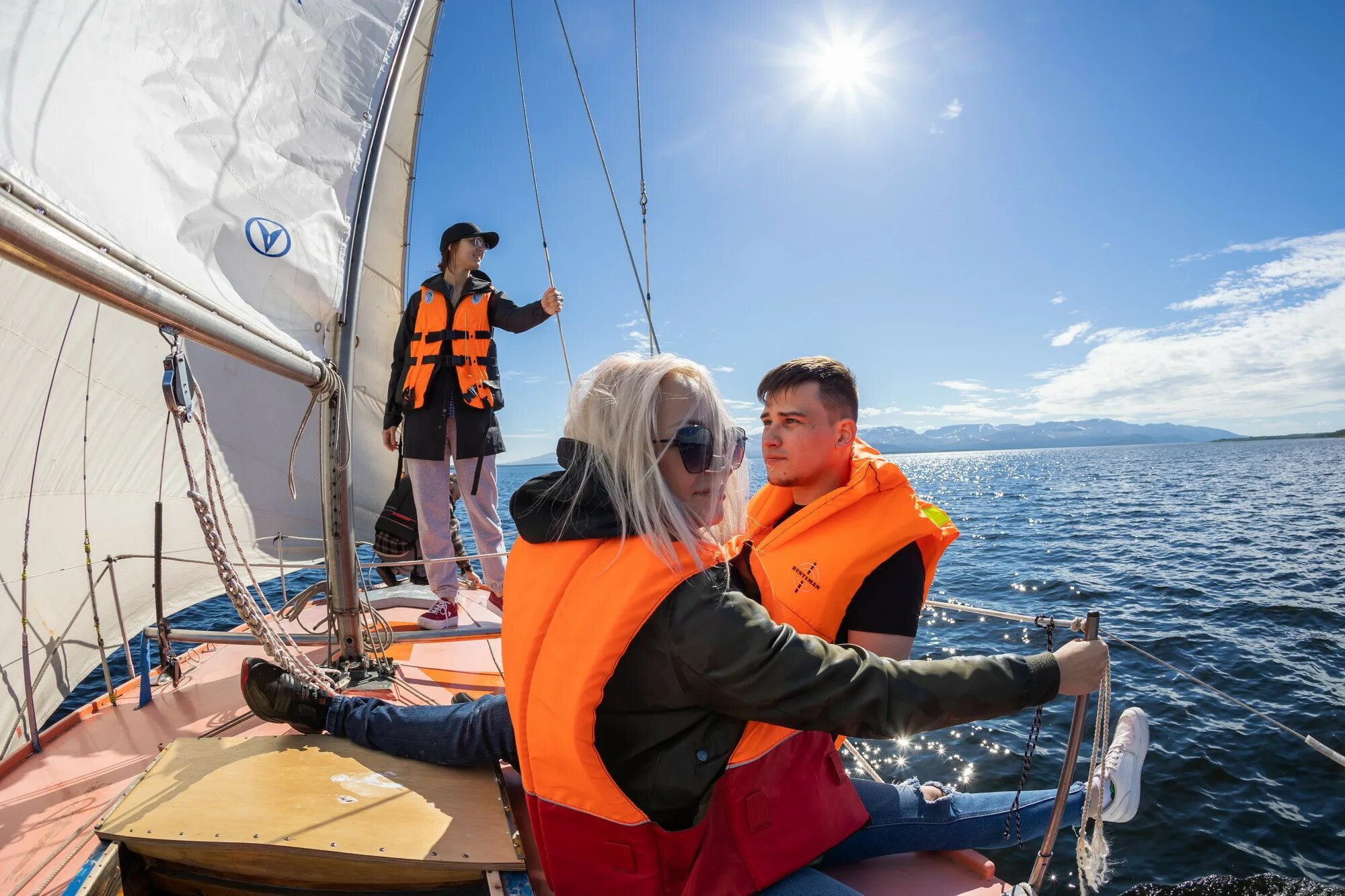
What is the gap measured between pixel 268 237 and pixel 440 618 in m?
2.60

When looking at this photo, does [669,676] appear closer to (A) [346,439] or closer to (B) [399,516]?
(A) [346,439]

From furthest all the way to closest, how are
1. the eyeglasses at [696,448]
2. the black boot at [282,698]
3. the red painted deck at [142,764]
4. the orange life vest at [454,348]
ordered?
the orange life vest at [454,348]
the black boot at [282,698]
the red painted deck at [142,764]
the eyeglasses at [696,448]

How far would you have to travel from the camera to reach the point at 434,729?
219cm

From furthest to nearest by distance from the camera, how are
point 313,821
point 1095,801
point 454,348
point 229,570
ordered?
point 454,348
point 1095,801
point 229,570
point 313,821

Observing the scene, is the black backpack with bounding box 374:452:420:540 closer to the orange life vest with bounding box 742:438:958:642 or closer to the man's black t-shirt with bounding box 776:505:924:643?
the orange life vest with bounding box 742:438:958:642

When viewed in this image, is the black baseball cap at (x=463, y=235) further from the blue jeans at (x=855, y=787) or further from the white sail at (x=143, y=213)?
the blue jeans at (x=855, y=787)

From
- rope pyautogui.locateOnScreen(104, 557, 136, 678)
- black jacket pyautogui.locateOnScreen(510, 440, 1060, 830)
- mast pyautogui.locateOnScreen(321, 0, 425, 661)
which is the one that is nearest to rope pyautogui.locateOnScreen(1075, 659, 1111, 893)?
black jacket pyautogui.locateOnScreen(510, 440, 1060, 830)


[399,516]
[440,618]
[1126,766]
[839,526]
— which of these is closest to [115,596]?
[440,618]

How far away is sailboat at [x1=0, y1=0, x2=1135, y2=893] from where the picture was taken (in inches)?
64.7

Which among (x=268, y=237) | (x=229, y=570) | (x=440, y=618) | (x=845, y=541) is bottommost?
(x=440, y=618)

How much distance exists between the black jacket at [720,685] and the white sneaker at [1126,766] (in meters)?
1.24

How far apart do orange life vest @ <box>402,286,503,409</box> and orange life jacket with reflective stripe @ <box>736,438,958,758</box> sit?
Answer: 232cm

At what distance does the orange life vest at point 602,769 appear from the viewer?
1.34m

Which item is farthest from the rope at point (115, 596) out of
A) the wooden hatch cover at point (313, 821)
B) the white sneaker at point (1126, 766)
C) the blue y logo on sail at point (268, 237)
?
the white sneaker at point (1126, 766)
